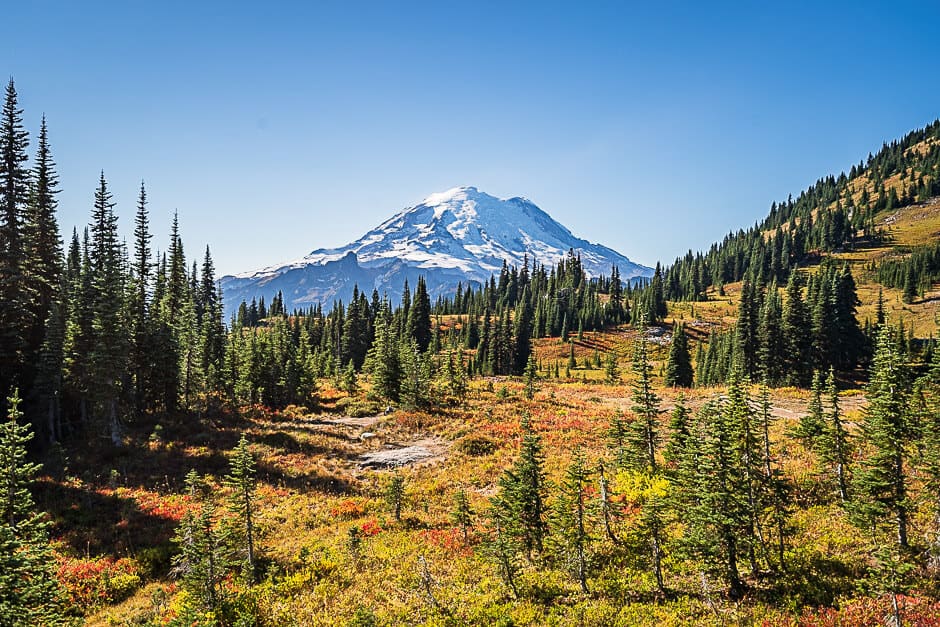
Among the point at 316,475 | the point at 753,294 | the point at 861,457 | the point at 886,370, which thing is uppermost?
the point at 753,294

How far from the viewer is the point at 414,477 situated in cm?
2652

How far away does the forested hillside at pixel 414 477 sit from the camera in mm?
Result: 12336

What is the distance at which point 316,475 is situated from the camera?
2748 centimetres

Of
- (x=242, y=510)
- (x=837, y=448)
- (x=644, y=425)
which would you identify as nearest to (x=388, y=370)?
(x=644, y=425)

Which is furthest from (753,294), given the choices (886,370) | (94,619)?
(94,619)

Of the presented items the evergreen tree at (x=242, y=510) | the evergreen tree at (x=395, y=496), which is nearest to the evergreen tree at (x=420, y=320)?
the evergreen tree at (x=395, y=496)

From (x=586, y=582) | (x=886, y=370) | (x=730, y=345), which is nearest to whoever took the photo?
(x=586, y=582)

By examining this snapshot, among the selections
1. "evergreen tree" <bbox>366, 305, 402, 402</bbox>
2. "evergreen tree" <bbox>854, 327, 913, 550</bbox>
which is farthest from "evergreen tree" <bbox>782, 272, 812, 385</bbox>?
"evergreen tree" <bbox>854, 327, 913, 550</bbox>

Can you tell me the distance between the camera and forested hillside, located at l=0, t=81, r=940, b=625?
12.3 metres

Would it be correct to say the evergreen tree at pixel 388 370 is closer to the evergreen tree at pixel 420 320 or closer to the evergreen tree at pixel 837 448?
the evergreen tree at pixel 837 448

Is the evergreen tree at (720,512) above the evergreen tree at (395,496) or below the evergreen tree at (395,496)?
above

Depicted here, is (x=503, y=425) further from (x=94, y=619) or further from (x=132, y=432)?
(x=132, y=432)

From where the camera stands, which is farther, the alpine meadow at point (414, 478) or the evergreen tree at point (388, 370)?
the evergreen tree at point (388, 370)

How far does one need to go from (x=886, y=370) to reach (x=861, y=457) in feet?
31.8
